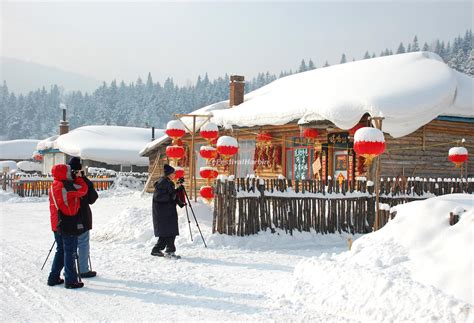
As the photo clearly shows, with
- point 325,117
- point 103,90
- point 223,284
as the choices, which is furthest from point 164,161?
point 103,90

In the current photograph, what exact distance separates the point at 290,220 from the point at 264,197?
767mm

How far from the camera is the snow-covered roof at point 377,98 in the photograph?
44.7 feet

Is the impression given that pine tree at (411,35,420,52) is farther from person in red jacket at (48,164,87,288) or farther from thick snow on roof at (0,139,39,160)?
person in red jacket at (48,164,87,288)

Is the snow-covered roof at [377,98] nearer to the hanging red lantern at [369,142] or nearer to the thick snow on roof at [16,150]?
the hanging red lantern at [369,142]

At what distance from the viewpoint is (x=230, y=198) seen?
10164 mm

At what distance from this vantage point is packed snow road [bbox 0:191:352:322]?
17.5 feet

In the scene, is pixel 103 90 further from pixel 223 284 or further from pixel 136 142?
pixel 223 284

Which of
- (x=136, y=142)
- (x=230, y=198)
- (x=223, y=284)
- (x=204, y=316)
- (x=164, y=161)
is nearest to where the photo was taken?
(x=204, y=316)

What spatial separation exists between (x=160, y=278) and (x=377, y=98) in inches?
359

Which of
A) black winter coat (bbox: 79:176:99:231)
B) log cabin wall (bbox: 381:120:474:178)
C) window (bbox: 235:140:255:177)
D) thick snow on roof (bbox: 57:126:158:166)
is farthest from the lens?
thick snow on roof (bbox: 57:126:158:166)

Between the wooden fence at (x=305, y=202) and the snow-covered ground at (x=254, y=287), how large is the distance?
1257mm

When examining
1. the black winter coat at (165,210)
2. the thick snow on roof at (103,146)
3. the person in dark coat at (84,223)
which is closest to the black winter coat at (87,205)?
the person in dark coat at (84,223)

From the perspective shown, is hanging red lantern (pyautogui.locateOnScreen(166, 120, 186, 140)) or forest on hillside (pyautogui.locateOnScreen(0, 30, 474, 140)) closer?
hanging red lantern (pyautogui.locateOnScreen(166, 120, 186, 140))

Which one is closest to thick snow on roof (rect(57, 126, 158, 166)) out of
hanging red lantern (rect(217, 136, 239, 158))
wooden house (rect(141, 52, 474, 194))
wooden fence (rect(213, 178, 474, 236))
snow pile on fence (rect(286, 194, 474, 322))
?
wooden house (rect(141, 52, 474, 194))
